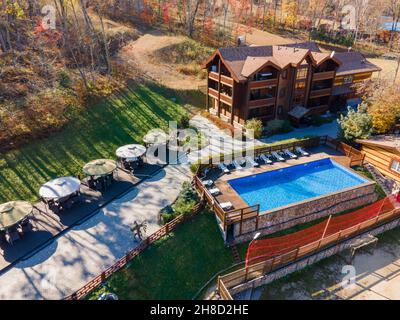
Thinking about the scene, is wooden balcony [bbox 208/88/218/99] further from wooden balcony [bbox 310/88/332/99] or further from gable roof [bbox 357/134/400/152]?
gable roof [bbox 357/134/400/152]

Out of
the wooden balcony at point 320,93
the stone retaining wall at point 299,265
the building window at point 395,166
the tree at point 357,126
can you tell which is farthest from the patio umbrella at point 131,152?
the wooden balcony at point 320,93

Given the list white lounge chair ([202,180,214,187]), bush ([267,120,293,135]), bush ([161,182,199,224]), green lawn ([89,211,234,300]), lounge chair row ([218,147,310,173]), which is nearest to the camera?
green lawn ([89,211,234,300])

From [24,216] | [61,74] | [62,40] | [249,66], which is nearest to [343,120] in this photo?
[249,66]

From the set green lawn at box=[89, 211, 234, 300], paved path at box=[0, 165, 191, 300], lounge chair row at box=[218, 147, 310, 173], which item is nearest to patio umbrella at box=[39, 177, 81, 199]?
paved path at box=[0, 165, 191, 300]

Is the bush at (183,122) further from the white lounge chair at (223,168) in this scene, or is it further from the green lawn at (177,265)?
the green lawn at (177,265)

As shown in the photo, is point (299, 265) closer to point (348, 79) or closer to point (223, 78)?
point (223, 78)

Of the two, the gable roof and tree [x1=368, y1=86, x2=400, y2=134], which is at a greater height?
tree [x1=368, y1=86, x2=400, y2=134]
